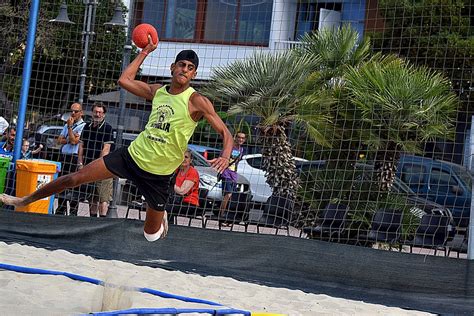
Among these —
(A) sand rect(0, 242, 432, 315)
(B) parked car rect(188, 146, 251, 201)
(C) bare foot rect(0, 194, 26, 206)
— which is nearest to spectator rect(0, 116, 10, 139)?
(B) parked car rect(188, 146, 251, 201)

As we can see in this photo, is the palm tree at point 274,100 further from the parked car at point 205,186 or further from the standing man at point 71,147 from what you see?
the standing man at point 71,147

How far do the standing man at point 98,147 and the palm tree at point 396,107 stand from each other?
2.83 meters

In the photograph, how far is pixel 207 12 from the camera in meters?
18.7

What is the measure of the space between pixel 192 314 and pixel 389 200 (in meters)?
5.19

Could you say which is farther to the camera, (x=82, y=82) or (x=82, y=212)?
(x=82, y=212)

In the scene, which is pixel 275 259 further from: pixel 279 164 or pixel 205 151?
pixel 205 151

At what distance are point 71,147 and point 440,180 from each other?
15.8 ft

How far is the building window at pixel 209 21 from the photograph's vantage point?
49.5 ft

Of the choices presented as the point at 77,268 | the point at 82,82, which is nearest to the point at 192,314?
the point at 77,268

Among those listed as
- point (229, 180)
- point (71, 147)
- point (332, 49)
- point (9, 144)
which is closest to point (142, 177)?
point (71, 147)

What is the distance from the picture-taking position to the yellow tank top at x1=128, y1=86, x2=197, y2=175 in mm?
6016

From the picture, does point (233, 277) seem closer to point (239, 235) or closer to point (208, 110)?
point (239, 235)

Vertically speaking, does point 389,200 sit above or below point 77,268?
above

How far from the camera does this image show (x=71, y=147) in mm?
10539
